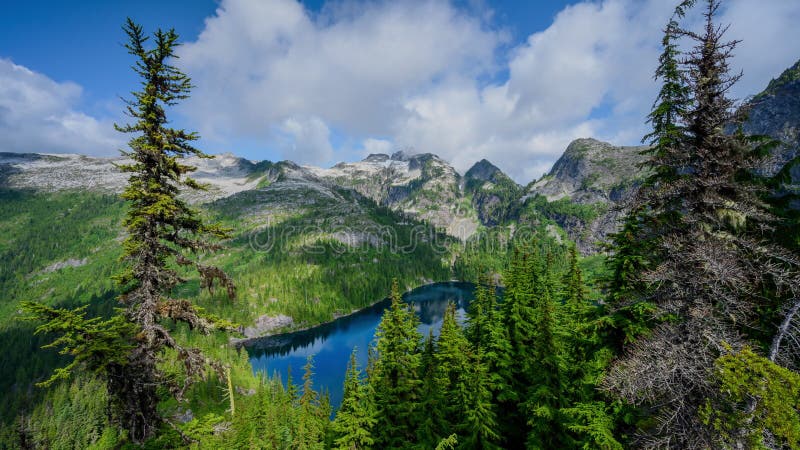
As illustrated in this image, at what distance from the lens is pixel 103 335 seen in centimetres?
1094

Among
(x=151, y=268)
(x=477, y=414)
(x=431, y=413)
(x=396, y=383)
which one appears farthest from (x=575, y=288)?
(x=151, y=268)

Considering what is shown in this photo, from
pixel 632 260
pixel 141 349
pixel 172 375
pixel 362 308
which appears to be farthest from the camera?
pixel 362 308

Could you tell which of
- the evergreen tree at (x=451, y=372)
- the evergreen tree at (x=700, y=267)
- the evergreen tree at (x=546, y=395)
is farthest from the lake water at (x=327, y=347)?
the evergreen tree at (x=700, y=267)

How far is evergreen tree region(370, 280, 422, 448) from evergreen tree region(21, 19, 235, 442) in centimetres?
1455

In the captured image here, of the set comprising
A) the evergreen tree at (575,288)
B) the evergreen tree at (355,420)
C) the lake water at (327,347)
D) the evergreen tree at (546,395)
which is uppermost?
the evergreen tree at (575,288)

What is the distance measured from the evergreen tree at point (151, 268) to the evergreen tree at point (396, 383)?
1455 cm

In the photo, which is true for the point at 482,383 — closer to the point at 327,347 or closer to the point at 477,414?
the point at 477,414

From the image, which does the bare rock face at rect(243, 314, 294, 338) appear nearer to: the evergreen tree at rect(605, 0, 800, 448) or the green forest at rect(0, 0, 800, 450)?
the green forest at rect(0, 0, 800, 450)

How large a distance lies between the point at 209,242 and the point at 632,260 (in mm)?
18489

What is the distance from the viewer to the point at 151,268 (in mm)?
12398

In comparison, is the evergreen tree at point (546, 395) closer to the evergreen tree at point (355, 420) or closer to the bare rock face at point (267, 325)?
the evergreen tree at point (355, 420)

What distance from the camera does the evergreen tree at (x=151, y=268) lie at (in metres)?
11.6

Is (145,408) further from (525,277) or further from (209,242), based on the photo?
(525,277)

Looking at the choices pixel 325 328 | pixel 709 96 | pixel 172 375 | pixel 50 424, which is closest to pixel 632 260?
pixel 709 96
